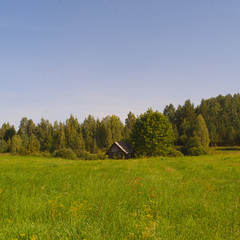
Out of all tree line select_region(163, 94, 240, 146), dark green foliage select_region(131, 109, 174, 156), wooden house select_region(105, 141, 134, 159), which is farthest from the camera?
tree line select_region(163, 94, 240, 146)

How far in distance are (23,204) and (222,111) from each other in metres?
109

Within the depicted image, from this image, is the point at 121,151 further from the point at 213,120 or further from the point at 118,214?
the point at 213,120

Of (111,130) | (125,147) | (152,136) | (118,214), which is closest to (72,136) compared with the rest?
(111,130)

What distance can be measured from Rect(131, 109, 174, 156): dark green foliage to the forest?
31107 mm

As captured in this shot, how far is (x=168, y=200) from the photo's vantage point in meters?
5.54

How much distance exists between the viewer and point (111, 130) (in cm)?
8788

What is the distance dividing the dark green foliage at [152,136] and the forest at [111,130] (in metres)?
31.1

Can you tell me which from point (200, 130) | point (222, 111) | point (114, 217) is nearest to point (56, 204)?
point (114, 217)

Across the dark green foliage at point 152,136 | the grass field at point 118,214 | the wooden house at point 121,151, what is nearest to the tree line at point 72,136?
the wooden house at point 121,151

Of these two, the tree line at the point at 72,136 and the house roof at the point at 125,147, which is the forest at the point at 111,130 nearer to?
the tree line at the point at 72,136

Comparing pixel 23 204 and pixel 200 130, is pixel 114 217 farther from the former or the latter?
pixel 200 130

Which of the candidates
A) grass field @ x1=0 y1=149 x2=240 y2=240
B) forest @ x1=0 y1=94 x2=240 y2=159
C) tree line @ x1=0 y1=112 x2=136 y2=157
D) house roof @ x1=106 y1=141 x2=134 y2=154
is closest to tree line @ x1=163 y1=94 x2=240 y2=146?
forest @ x1=0 y1=94 x2=240 y2=159

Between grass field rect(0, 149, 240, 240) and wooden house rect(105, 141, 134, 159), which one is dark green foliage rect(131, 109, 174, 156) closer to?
wooden house rect(105, 141, 134, 159)

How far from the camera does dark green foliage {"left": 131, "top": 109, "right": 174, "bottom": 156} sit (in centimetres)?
3700
